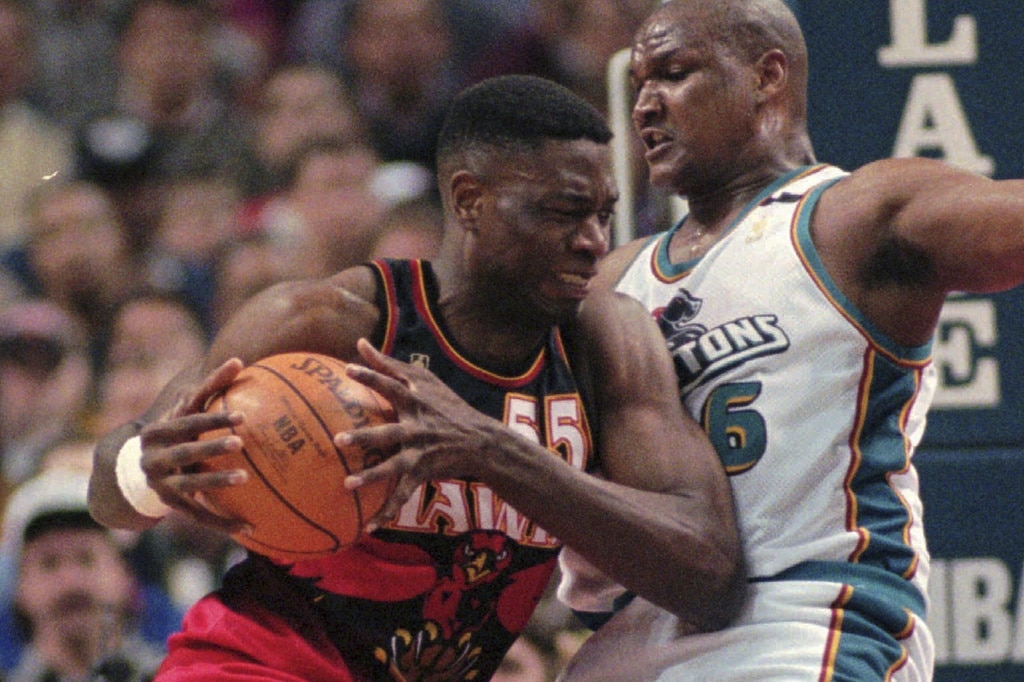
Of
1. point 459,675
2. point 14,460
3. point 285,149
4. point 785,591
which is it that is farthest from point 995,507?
point 285,149

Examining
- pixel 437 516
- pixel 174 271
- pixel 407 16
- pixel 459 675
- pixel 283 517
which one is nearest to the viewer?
pixel 283 517

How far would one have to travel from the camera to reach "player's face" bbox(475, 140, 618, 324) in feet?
9.61

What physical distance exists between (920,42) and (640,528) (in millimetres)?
1756

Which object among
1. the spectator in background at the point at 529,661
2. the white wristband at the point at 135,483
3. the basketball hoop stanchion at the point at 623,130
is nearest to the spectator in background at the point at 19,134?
the spectator in background at the point at 529,661

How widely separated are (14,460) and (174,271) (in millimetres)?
1236

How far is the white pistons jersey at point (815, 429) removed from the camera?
309cm

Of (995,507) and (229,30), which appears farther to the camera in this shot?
(229,30)

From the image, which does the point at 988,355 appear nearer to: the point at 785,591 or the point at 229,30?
the point at 785,591

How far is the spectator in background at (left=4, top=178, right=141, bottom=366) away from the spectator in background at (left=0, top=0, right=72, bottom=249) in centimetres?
21

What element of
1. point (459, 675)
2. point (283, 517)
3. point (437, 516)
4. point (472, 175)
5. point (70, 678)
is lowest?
point (70, 678)

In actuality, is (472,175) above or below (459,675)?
above

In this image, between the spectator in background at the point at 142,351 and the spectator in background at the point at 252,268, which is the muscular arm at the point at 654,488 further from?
the spectator in background at the point at 252,268

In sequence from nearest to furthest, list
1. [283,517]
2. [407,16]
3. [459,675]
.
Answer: [283,517]
[459,675]
[407,16]

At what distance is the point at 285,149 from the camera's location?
6988 millimetres
